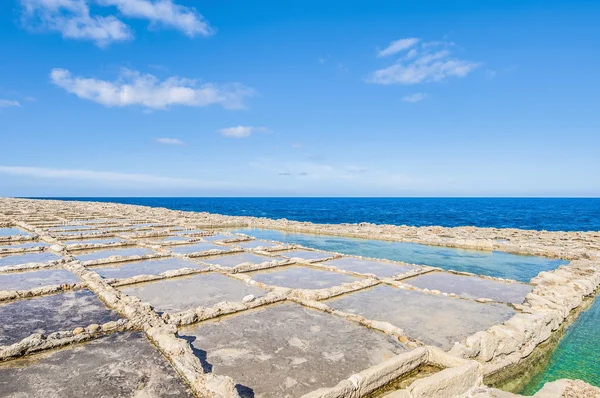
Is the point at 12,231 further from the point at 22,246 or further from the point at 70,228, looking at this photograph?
the point at 22,246

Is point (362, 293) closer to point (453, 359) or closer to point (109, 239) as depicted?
point (453, 359)

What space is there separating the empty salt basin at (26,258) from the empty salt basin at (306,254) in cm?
745

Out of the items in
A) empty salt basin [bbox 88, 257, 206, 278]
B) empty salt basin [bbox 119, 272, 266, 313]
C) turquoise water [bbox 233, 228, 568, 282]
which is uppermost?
empty salt basin [bbox 88, 257, 206, 278]

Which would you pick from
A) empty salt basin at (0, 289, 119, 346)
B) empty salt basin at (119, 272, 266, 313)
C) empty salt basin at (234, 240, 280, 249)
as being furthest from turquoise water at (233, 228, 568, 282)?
empty salt basin at (0, 289, 119, 346)

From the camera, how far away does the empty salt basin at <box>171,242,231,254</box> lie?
1307 cm

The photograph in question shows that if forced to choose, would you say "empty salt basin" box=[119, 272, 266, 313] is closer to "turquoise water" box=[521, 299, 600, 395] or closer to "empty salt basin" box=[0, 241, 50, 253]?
"turquoise water" box=[521, 299, 600, 395]

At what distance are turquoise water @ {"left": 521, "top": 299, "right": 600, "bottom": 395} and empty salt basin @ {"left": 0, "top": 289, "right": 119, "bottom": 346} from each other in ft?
23.4

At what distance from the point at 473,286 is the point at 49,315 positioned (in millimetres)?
9720

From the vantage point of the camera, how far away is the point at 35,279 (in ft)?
27.8

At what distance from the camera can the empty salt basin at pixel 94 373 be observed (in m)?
3.87

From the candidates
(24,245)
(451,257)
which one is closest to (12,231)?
(24,245)

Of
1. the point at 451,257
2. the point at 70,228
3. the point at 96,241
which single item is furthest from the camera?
the point at 70,228

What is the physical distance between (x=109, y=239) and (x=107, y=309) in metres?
9.90

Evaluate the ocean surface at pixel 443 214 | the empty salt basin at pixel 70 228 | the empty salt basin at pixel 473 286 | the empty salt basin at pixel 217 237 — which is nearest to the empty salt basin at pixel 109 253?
the empty salt basin at pixel 217 237
